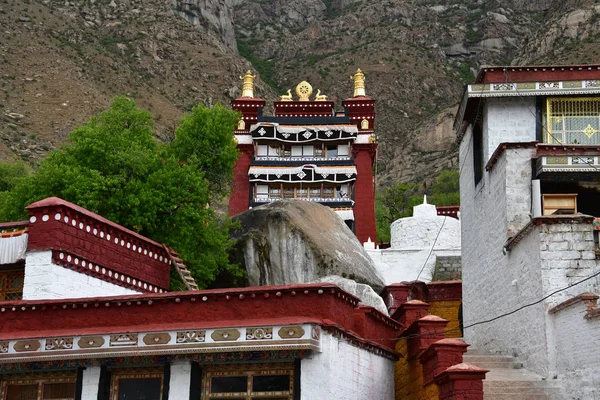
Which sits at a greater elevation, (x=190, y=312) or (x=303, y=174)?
(x=303, y=174)

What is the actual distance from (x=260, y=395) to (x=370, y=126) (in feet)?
132

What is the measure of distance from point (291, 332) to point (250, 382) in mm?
1328

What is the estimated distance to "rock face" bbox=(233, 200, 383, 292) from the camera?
2923 cm

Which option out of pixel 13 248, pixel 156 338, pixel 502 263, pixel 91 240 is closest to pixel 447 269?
pixel 502 263

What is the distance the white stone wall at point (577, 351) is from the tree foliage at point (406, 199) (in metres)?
41.2

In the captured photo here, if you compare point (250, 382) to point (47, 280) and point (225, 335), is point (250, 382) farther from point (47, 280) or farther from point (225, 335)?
point (47, 280)

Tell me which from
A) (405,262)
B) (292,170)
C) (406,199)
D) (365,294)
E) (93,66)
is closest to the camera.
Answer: (365,294)

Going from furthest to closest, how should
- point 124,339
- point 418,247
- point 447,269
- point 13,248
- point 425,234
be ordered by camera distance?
point 425,234 < point 418,247 < point 447,269 < point 13,248 < point 124,339

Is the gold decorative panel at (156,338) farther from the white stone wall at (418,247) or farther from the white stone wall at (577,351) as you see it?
the white stone wall at (418,247)

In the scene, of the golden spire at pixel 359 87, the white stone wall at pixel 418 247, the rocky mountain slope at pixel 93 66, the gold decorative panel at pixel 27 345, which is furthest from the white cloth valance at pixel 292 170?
the gold decorative panel at pixel 27 345

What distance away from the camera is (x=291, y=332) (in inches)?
615

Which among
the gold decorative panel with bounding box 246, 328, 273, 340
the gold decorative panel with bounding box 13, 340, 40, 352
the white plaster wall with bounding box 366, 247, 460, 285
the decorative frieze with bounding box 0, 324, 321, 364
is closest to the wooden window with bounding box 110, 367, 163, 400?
the decorative frieze with bounding box 0, 324, 321, 364

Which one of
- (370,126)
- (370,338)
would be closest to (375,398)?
(370,338)

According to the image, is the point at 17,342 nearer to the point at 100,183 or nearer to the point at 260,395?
the point at 260,395
